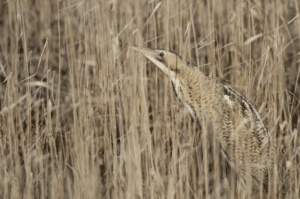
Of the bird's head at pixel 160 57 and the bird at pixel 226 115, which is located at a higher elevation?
the bird's head at pixel 160 57

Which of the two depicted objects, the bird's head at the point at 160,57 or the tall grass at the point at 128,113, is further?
the bird's head at the point at 160,57

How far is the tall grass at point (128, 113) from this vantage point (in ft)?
6.15

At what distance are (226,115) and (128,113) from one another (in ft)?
1.75

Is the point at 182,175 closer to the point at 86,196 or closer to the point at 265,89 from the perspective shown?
the point at 86,196

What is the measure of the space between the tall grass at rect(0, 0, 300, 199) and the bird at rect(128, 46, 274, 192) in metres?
0.06

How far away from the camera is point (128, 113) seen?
202 cm

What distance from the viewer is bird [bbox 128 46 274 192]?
2.25 m

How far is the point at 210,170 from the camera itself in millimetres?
2387

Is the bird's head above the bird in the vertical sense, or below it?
above

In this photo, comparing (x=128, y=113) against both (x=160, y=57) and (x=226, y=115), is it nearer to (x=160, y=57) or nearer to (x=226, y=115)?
(x=160, y=57)

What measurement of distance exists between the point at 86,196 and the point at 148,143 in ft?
0.97

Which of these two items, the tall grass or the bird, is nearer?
the tall grass

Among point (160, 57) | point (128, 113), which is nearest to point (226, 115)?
point (160, 57)

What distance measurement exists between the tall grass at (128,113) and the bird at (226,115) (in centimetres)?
6
